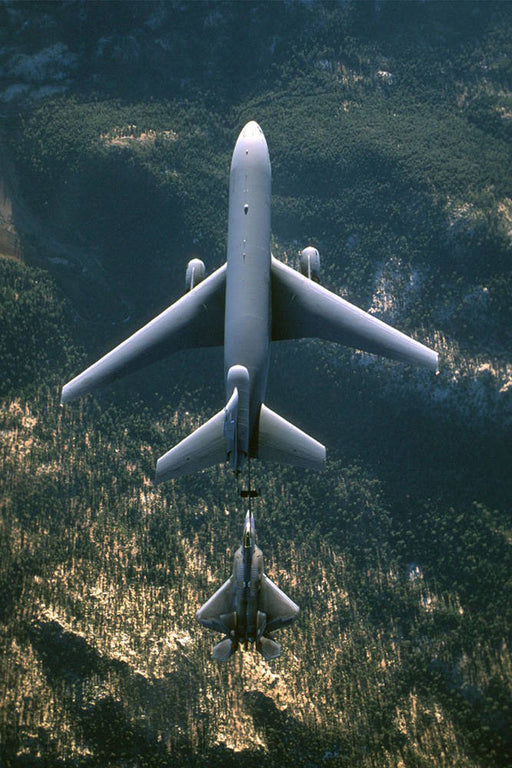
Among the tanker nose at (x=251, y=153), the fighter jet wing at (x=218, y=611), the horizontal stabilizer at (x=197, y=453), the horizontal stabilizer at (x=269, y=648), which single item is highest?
the tanker nose at (x=251, y=153)

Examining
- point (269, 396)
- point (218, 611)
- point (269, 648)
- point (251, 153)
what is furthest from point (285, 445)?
point (269, 396)

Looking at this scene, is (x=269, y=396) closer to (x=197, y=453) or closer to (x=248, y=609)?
(x=248, y=609)

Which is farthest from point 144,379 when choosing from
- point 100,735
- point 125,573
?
point 100,735

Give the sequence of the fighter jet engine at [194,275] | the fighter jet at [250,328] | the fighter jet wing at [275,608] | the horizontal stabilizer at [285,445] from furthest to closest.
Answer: the fighter jet engine at [194,275], the fighter jet wing at [275,608], the fighter jet at [250,328], the horizontal stabilizer at [285,445]

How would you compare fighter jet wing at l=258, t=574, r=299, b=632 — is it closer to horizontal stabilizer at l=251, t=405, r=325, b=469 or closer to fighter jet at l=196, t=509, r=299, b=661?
fighter jet at l=196, t=509, r=299, b=661

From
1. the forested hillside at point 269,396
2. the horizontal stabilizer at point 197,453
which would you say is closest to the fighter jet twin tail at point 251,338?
the horizontal stabilizer at point 197,453

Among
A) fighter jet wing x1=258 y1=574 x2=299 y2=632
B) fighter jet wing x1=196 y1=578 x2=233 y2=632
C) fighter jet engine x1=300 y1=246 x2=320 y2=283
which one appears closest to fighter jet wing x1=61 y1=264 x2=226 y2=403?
fighter jet engine x1=300 y1=246 x2=320 y2=283

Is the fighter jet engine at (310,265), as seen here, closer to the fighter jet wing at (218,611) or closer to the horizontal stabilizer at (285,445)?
the horizontal stabilizer at (285,445)
